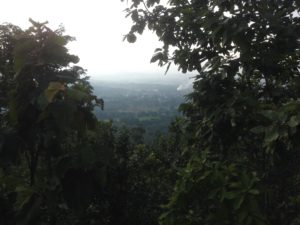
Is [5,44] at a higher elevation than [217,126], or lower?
higher

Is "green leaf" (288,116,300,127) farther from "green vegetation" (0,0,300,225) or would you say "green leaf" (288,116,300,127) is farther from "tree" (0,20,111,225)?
"tree" (0,20,111,225)

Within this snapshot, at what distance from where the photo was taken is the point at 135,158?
8.67 m

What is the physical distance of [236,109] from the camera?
3.72 meters

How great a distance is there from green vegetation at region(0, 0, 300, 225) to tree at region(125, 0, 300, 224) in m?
0.01

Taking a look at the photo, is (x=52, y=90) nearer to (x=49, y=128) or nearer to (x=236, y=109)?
(x=49, y=128)

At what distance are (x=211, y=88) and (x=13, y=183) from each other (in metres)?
2.18

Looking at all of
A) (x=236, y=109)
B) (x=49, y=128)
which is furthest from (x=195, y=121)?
(x=49, y=128)

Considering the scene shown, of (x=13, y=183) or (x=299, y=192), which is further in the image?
(x=299, y=192)

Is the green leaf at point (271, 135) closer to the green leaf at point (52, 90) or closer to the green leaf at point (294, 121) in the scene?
the green leaf at point (294, 121)

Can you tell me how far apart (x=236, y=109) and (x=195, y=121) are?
0.76m

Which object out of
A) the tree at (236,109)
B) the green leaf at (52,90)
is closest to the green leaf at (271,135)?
the tree at (236,109)

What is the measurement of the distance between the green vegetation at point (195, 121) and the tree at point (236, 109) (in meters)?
0.01

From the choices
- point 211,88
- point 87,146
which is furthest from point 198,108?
point 87,146

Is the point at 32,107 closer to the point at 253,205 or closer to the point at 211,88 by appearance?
the point at 253,205
